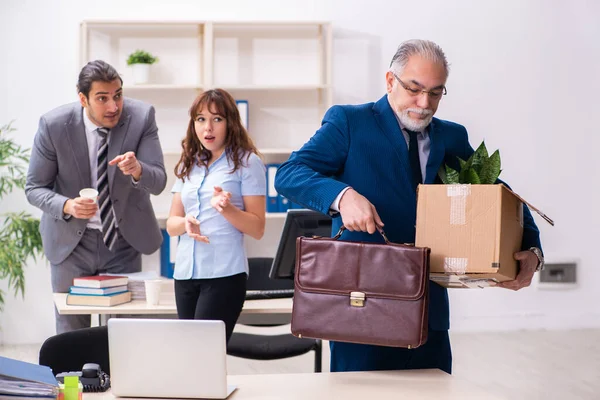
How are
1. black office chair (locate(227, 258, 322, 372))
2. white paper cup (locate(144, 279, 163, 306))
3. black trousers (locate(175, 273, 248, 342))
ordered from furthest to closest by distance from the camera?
black office chair (locate(227, 258, 322, 372)) < white paper cup (locate(144, 279, 163, 306)) < black trousers (locate(175, 273, 248, 342))

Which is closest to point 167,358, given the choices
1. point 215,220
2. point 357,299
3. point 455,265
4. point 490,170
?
point 357,299

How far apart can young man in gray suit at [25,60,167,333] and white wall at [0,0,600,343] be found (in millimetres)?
2395

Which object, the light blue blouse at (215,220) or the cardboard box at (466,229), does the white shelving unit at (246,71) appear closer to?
the light blue blouse at (215,220)

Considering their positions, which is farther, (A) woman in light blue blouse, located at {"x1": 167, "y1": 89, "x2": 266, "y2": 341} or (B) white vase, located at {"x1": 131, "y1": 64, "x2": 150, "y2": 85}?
(B) white vase, located at {"x1": 131, "y1": 64, "x2": 150, "y2": 85}

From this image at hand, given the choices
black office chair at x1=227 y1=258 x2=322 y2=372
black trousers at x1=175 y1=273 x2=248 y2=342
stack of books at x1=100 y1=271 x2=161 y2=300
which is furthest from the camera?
black office chair at x1=227 y1=258 x2=322 y2=372

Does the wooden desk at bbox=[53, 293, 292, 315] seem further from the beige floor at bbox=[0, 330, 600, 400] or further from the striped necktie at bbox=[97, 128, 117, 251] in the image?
the beige floor at bbox=[0, 330, 600, 400]

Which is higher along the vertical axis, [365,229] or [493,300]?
[365,229]

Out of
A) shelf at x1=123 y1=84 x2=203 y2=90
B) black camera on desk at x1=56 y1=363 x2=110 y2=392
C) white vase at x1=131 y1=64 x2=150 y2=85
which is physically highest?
white vase at x1=131 y1=64 x2=150 y2=85

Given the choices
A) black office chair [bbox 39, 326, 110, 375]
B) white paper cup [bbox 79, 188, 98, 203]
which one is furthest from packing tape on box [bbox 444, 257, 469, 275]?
white paper cup [bbox 79, 188, 98, 203]

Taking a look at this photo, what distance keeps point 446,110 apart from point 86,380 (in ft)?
15.1

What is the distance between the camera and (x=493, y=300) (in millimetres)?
6191

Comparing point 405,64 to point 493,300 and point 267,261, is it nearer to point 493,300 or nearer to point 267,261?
Result: point 267,261

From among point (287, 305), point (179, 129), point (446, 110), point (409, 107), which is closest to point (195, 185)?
point (287, 305)

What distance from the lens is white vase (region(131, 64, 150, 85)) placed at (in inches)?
219
